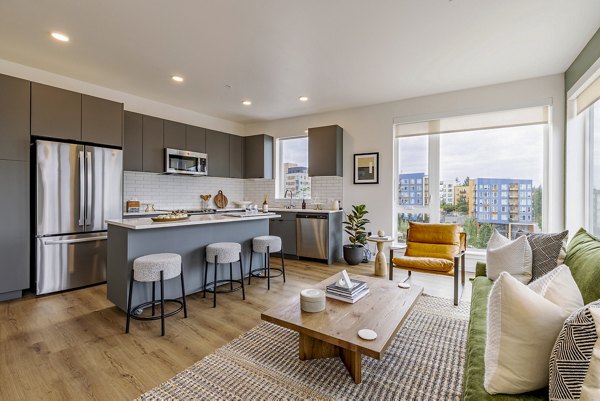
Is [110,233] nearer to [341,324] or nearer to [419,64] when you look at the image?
[341,324]

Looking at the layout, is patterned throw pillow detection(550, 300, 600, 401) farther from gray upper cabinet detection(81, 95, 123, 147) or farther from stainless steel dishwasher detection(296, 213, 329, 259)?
gray upper cabinet detection(81, 95, 123, 147)

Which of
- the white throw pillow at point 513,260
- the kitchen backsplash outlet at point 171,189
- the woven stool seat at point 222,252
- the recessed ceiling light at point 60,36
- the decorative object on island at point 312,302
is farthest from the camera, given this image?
the kitchen backsplash outlet at point 171,189

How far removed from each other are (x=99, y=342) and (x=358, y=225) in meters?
3.74

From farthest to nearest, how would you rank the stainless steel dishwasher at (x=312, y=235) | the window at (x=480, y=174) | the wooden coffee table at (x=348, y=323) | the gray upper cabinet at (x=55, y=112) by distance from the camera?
the stainless steel dishwasher at (x=312, y=235) < the window at (x=480, y=174) < the gray upper cabinet at (x=55, y=112) < the wooden coffee table at (x=348, y=323)

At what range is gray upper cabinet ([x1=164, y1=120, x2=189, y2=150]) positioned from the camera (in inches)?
188

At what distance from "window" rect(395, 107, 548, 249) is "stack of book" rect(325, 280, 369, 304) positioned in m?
2.92

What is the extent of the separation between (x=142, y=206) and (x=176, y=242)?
2.23 meters

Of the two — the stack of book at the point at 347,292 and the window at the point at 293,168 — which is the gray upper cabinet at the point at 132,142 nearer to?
the window at the point at 293,168

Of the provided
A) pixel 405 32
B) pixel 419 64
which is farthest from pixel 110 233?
Result: pixel 419 64

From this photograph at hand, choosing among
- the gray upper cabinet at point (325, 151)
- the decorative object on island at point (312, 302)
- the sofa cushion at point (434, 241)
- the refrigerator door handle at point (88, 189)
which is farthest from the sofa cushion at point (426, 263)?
the refrigerator door handle at point (88, 189)

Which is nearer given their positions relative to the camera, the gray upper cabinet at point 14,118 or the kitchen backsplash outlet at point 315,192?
the gray upper cabinet at point 14,118

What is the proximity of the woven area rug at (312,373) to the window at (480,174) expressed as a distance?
256cm

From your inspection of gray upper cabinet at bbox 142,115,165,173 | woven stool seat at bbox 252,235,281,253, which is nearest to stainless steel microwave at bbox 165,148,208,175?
gray upper cabinet at bbox 142,115,165,173

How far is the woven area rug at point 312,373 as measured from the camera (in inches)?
65.1
